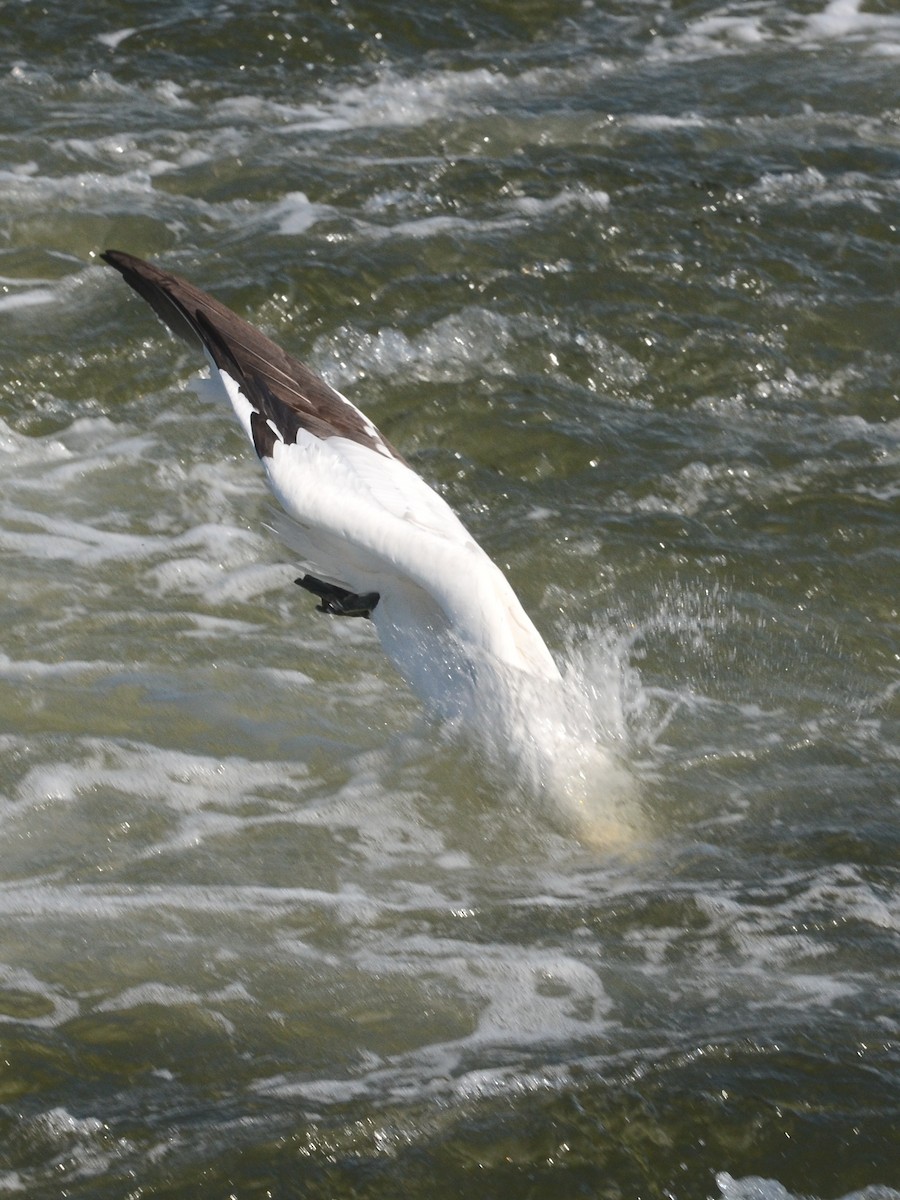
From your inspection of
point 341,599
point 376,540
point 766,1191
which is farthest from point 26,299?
point 766,1191

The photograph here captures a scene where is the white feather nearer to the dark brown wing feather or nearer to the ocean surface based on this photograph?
the dark brown wing feather

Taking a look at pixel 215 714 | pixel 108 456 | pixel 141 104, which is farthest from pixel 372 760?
pixel 141 104

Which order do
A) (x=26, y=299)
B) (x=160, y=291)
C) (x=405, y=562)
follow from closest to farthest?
1. (x=405, y=562)
2. (x=160, y=291)
3. (x=26, y=299)

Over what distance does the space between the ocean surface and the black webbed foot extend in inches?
17.9

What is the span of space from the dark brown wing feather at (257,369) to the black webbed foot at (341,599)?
0.43 metres

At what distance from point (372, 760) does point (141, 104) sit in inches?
239

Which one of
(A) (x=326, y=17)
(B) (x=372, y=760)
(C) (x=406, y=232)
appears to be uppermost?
(A) (x=326, y=17)

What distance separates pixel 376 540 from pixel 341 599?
0.47m

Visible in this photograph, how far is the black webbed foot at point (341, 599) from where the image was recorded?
4777 mm

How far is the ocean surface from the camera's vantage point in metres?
3.35

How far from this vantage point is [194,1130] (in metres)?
3.21

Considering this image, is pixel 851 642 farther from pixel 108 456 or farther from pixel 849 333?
pixel 108 456

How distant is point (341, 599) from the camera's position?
4.85 metres

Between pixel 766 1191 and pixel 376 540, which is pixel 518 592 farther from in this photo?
pixel 766 1191
